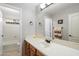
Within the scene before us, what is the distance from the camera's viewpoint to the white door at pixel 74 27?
1.18 m

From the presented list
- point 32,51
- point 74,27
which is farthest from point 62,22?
point 32,51

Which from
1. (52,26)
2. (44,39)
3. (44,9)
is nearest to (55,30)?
(52,26)

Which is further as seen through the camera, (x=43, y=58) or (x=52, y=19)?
(x=52, y=19)

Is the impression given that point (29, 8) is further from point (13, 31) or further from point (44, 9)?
point (13, 31)

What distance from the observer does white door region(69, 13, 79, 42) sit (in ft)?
3.88

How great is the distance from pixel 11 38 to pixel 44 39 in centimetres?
52

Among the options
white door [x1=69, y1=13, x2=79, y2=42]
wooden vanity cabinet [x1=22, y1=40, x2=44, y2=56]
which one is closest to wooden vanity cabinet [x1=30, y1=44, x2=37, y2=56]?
wooden vanity cabinet [x1=22, y1=40, x2=44, y2=56]

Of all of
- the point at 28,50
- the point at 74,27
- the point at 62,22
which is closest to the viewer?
the point at 74,27

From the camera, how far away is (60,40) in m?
1.36

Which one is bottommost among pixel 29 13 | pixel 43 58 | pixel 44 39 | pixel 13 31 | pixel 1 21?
pixel 43 58

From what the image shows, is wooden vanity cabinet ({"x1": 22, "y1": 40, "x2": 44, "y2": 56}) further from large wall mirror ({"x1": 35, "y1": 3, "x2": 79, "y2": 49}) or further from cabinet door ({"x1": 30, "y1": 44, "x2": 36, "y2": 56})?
large wall mirror ({"x1": 35, "y1": 3, "x2": 79, "y2": 49})

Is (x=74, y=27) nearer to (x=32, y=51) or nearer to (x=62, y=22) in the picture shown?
(x=62, y=22)

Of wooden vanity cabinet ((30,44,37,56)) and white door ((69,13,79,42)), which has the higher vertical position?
white door ((69,13,79,42))

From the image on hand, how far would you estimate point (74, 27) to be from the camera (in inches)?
47.6
